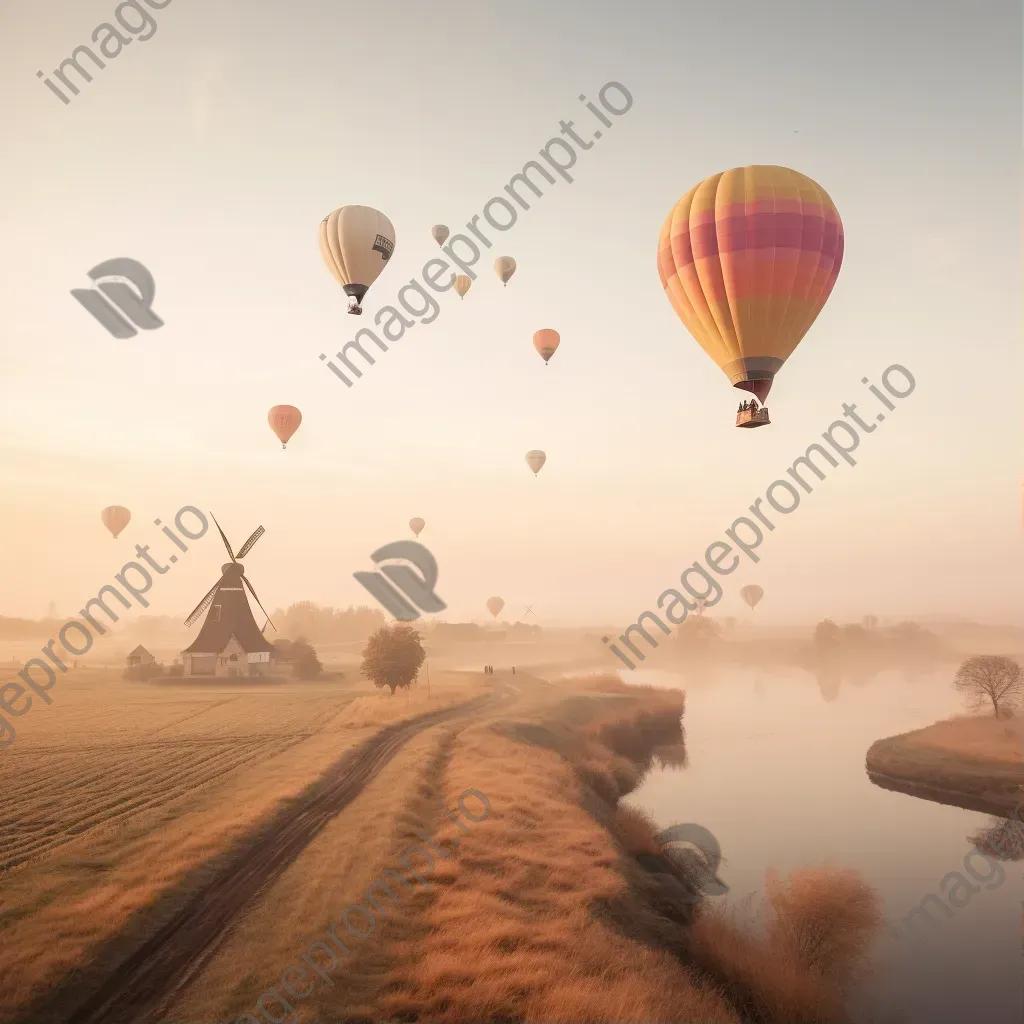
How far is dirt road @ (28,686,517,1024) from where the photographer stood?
39.4 feet

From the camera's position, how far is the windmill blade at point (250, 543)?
71.0m

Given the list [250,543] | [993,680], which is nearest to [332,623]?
[250,543]

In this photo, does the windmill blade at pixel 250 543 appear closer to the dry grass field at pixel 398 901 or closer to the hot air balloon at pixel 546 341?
the dry grass field at pixel 398 901

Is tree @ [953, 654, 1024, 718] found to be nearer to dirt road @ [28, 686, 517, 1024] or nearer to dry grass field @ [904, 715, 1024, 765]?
dry grass field @ [904, 715, 1024, 765]

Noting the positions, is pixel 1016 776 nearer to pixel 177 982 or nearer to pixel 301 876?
pixel 301 876

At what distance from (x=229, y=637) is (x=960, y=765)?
203 ft

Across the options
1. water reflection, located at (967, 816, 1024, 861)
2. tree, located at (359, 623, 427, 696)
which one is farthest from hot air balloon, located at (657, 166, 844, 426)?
tree, located at (359, 623, 427, 696)

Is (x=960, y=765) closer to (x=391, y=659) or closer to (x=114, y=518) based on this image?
(x=391, y=659)

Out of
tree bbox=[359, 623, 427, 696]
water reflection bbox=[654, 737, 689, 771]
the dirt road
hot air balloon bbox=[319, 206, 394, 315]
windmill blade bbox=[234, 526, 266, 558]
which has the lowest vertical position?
the dirt road

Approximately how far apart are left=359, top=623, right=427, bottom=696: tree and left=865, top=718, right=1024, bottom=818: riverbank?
31965 millimetres

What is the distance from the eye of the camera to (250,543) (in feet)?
235

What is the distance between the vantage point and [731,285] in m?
24.5

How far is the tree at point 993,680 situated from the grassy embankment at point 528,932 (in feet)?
105

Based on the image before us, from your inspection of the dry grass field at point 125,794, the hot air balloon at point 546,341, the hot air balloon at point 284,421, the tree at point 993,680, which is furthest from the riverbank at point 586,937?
the tree at point 993,680
